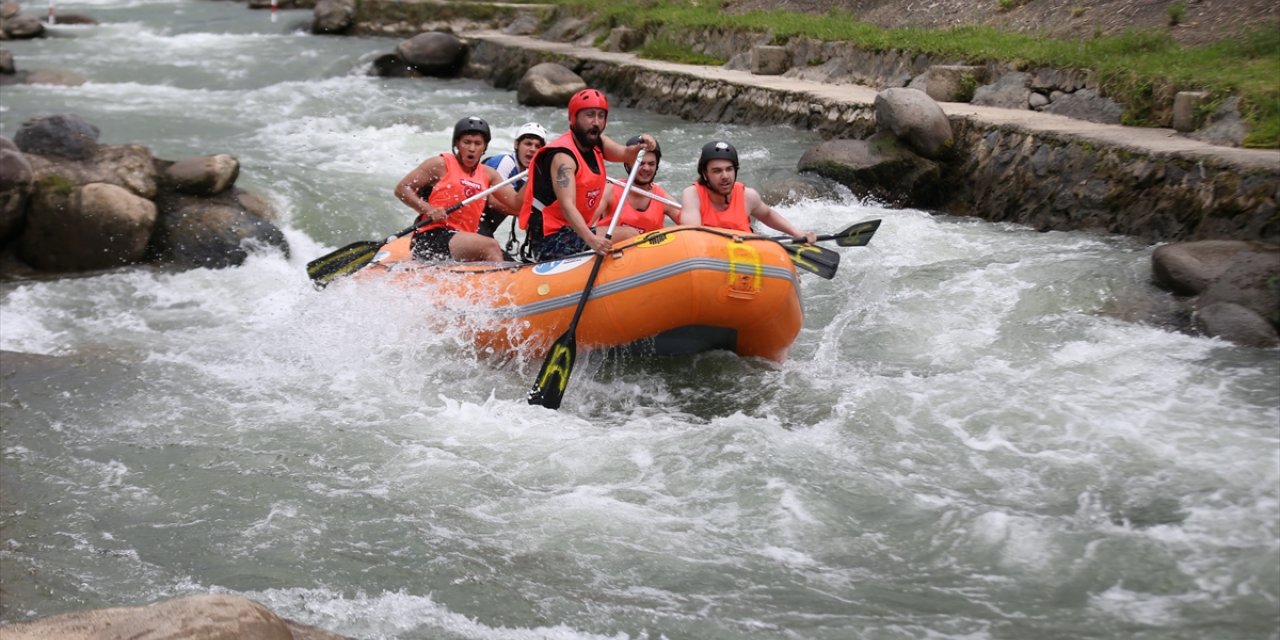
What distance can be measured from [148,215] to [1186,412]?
7485mm

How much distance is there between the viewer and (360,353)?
7.56 meters

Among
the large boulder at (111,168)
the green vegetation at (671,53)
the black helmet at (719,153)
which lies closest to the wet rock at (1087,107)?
the black helmet at (719,153)

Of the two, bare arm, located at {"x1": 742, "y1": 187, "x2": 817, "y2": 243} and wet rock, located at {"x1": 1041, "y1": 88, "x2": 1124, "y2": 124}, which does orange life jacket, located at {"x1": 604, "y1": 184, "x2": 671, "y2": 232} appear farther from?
wet rock, located at {"x1": 1041, "y1": 88, "x2": 1124, "y2": 124}

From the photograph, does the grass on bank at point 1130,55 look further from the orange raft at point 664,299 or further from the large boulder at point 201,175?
the large boulder at point 201,175

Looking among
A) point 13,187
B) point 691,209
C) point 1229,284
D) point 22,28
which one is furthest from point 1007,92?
point 22,28

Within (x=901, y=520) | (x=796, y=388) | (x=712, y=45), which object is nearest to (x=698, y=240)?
(x=796, y=388)

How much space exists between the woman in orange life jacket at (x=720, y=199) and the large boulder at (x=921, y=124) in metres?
4.01

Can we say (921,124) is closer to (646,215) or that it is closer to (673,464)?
(646,215)

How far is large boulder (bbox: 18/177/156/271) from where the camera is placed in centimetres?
934

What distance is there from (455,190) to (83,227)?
10.7 feet

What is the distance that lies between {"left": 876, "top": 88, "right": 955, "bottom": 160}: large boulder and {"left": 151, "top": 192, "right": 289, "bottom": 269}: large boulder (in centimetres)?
538

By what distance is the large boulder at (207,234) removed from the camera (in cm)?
973

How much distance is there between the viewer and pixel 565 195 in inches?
277

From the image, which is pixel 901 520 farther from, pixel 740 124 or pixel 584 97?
pixel 740 124
